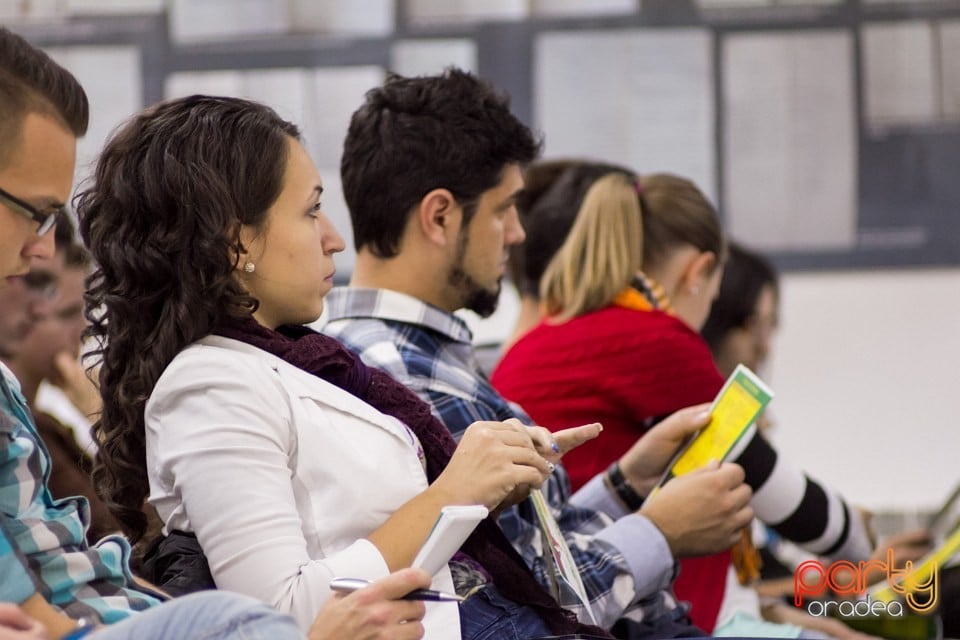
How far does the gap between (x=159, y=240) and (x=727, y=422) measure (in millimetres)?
874

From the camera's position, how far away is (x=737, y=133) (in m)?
3.19

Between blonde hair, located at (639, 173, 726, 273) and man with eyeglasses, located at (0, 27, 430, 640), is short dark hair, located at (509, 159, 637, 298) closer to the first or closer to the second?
blonde hair, located at (639, 173, 726, 273)

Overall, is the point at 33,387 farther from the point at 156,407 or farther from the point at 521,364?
the point at 156,407

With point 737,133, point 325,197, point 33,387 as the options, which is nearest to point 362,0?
point 325,197

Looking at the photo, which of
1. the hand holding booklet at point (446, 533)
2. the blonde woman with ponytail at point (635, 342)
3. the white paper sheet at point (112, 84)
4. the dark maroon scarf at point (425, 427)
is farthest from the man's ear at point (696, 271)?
the white paper sheet at point (112, 84)

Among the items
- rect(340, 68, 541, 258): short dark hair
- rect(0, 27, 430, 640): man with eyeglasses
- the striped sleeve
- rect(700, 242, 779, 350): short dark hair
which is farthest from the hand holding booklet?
rect(700, 242, 779, 350): short dark hair

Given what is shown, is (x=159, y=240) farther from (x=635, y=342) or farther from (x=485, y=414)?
(x=635, y=342)

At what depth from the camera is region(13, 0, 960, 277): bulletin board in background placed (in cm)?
317

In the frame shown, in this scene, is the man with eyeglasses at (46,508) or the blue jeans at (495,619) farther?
the blue jeans at (495,619)

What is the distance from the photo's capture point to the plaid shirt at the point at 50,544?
3.72 feet

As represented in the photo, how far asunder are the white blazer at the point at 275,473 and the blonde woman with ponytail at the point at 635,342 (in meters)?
0.74

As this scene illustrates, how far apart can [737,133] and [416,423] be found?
1966 millimetres

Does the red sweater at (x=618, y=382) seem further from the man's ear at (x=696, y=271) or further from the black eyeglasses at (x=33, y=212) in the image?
the black eyeglasses at (x=33, y=212)

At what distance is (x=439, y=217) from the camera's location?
6.25 ft
